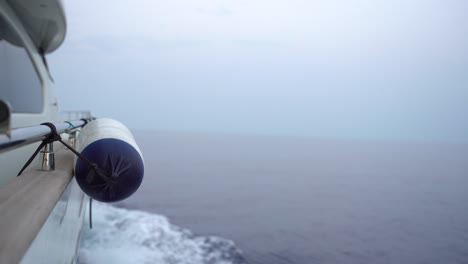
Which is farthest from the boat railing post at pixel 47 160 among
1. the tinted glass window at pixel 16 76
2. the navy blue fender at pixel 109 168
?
the tinted glass window at pixel 16 76

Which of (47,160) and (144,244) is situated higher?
(47,160)

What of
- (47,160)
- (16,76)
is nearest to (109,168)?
(47,160)

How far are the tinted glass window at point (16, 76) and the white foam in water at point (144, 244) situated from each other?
2.17 metres

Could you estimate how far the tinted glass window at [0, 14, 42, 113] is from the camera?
3.27 metres

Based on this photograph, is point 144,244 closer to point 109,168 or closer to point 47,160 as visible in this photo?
point 47,160

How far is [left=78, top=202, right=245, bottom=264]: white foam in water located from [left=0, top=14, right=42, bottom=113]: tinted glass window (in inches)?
85.5

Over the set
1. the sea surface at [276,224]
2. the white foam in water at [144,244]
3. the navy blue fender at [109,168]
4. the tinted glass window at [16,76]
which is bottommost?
the sea surface at [276,224]

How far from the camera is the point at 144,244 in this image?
6.18 meters

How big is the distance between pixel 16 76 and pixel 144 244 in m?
3.54

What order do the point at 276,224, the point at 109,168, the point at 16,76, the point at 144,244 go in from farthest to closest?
the point at 276,224 → the point at 144,244 → the point at 16,76 → the point at 109,168

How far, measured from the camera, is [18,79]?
12.2 feet

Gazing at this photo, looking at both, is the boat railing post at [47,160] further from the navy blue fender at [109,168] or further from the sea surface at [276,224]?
the sea surface at [276,224]

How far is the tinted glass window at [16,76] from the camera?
3.27 metres

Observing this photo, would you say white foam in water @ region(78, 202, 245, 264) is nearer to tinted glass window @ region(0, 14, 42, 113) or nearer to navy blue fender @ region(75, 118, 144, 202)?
tinted glass window @ region(0, 14, 42, 113)
